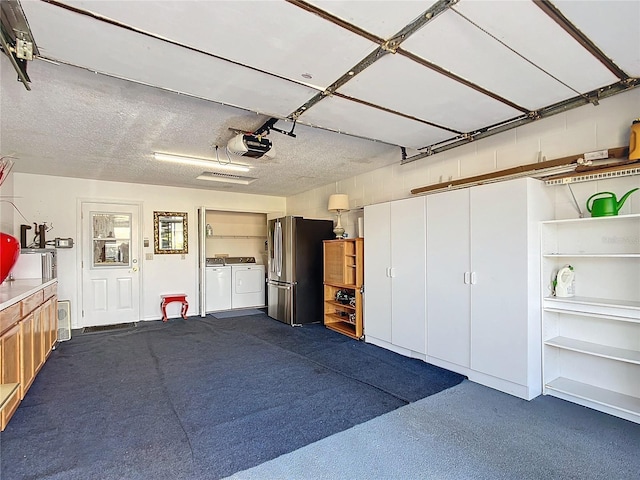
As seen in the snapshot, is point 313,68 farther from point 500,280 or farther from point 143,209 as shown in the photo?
point 143,209

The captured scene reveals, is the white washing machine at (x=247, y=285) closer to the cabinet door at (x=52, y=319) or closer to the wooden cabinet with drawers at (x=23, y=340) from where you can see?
the cabinet door at (x=52, y=319)

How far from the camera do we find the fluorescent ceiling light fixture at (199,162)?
444 centimetres

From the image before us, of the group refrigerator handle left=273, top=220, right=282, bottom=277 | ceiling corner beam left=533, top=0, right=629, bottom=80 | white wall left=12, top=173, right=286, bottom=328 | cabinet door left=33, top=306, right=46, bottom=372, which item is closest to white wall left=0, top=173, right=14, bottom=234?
white wall left=12, top=173, right=286, bottom=328

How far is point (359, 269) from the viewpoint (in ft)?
16.5

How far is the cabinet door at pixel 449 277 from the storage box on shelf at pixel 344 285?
1.37 meters

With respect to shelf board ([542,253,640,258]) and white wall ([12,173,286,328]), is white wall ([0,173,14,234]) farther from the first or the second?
shelf board ([542,253,640,258])

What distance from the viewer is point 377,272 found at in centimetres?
459

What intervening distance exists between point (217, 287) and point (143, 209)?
209cm

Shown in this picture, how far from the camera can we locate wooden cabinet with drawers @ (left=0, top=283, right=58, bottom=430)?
2.56 metres

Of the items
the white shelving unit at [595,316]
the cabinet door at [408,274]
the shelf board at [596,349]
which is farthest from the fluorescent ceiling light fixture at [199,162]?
the shelf board at [596,349]

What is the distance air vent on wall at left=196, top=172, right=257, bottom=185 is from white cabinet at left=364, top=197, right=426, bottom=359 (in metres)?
2.41

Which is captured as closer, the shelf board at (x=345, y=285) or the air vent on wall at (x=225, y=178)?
the shelf board at (x=345, y=285)

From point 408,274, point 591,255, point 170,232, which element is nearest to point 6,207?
point 170,232

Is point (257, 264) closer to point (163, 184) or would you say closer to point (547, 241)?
point (163, 184)
